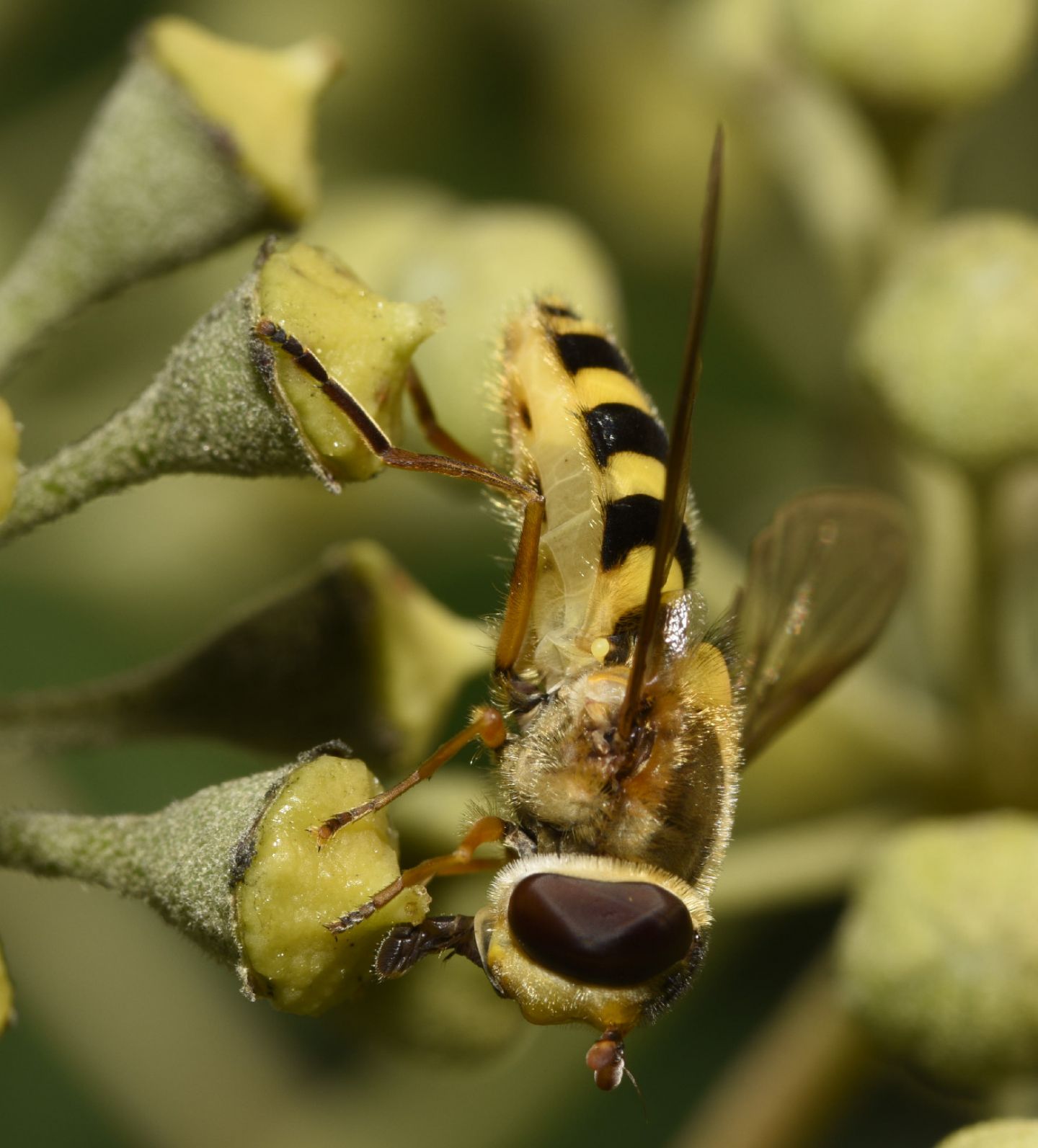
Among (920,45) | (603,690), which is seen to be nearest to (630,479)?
(603,690)

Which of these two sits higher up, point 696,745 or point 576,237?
point 576,237

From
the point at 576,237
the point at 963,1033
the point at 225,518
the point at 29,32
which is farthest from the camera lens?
the point at 29,32

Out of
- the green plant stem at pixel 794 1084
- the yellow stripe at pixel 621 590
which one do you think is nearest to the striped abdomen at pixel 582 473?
the yellow stripe at pixel 621 590

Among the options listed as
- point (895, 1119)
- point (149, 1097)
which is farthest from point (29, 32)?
point (895, 1119)

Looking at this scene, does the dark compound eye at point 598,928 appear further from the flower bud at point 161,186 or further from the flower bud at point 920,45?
the flower bud at point 920,45

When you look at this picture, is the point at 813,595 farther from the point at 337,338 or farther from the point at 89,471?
the point at 89,471

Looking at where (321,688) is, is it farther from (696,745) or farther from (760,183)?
(760,183)

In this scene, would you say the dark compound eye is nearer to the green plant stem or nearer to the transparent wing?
the transparent wing

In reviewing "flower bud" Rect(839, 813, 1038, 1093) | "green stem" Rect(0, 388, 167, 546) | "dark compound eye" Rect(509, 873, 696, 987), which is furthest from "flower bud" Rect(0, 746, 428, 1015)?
"flower bud" Rect(839, 813, 1038, 1093)
